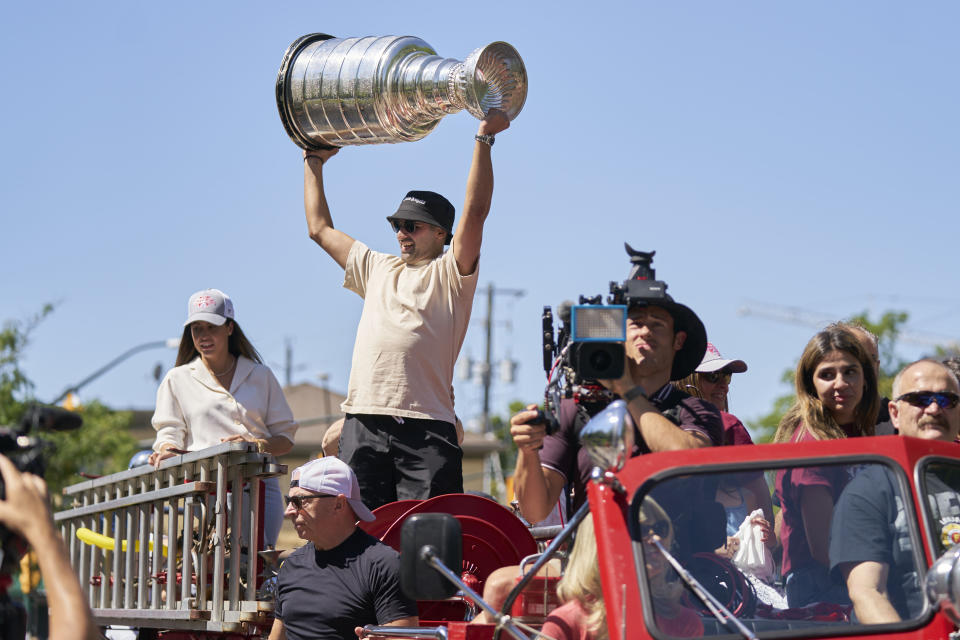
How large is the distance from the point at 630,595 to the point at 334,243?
401cm

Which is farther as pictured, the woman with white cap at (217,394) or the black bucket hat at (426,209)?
the woman with white cap at (217,394)

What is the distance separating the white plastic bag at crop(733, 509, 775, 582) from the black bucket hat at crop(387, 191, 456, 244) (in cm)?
324

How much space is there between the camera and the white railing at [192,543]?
→ 634 centimetres

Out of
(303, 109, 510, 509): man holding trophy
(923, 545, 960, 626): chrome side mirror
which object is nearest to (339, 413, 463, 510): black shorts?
(303, 109, 510, 509): man holding trophy

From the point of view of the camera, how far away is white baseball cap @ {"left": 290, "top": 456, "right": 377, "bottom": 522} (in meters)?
5.95

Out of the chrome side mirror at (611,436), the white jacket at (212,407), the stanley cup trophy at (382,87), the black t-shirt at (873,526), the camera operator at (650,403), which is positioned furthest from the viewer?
the white jacket at (212,407)

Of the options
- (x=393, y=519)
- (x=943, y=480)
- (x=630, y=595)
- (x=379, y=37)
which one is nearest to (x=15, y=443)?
(x=630, y=595)

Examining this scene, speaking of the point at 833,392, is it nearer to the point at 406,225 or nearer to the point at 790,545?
the point at 790,545

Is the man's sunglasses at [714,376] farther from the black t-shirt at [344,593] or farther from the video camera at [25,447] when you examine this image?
the video camera at [25,447]

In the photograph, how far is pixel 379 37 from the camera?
23.1 ft

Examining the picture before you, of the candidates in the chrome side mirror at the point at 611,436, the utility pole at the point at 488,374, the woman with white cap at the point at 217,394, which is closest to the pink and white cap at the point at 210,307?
the woman with white cap at the point at 217,394

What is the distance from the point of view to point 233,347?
770cm

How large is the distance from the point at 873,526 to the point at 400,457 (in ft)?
10.5

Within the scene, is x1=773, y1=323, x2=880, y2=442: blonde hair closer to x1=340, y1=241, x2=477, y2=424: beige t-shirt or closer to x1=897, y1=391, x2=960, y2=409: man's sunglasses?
x1=897, y1=391, x2=960, y2=409: man's sunglasses
